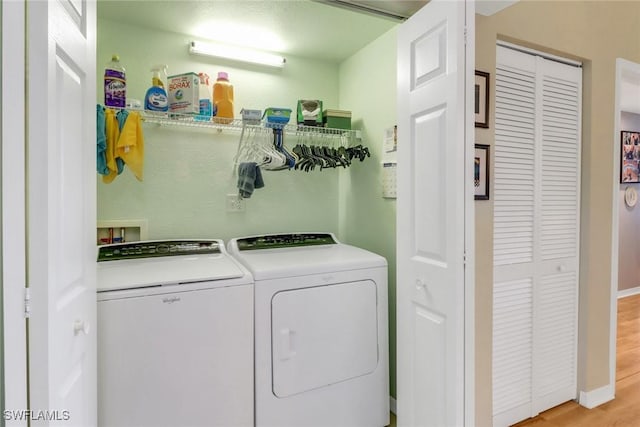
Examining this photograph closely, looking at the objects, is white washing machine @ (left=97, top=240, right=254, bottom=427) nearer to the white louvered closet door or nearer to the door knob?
the door knob

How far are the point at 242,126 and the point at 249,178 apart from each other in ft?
1.07

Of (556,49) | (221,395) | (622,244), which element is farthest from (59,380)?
(622,244)

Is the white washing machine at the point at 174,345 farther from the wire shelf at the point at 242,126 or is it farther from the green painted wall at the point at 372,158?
the green painted wall at the point at 372,158

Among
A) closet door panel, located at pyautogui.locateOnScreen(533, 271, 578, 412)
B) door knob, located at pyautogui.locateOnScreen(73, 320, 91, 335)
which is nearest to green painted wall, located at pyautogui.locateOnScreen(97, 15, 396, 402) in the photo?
closet door panel, located at pyautogui.locateOnScreen(533, 271, 578, 412)

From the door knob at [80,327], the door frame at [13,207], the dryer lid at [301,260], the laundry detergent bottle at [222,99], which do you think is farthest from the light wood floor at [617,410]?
the laundry detergent bottle at [222,99]

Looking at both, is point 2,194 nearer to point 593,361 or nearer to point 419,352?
point 419,352

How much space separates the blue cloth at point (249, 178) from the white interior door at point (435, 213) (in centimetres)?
96

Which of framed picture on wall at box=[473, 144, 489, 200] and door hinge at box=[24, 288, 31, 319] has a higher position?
framed picture on wall at box=[473, 144, 489, 200]

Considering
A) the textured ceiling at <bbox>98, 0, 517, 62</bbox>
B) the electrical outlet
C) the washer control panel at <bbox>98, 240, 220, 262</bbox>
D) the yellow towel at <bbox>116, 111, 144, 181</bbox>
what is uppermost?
the textured ceiling at <bbox>98, 0, 517, 62</bbox>

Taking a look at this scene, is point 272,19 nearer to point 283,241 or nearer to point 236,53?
point 236,53

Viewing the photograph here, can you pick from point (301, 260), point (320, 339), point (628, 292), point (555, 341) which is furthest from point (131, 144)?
point (628, 292)

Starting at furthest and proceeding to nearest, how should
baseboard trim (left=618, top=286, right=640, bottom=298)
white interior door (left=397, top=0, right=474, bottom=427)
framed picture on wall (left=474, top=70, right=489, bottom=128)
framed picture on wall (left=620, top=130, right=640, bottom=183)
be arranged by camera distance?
baseboard trim (left=618, top=286, right=640, bottom=298) < framed picture on wall (left=620, top=130, right=640, bottom=183) < framed picture on wall (left=474, top=70, right=489, bottom=128) < white interior door (left=397, top=0, right=474, bottom=427)

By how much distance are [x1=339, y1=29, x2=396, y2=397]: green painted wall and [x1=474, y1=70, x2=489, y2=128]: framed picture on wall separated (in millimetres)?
511

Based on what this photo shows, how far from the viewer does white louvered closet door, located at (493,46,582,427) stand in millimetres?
2055
